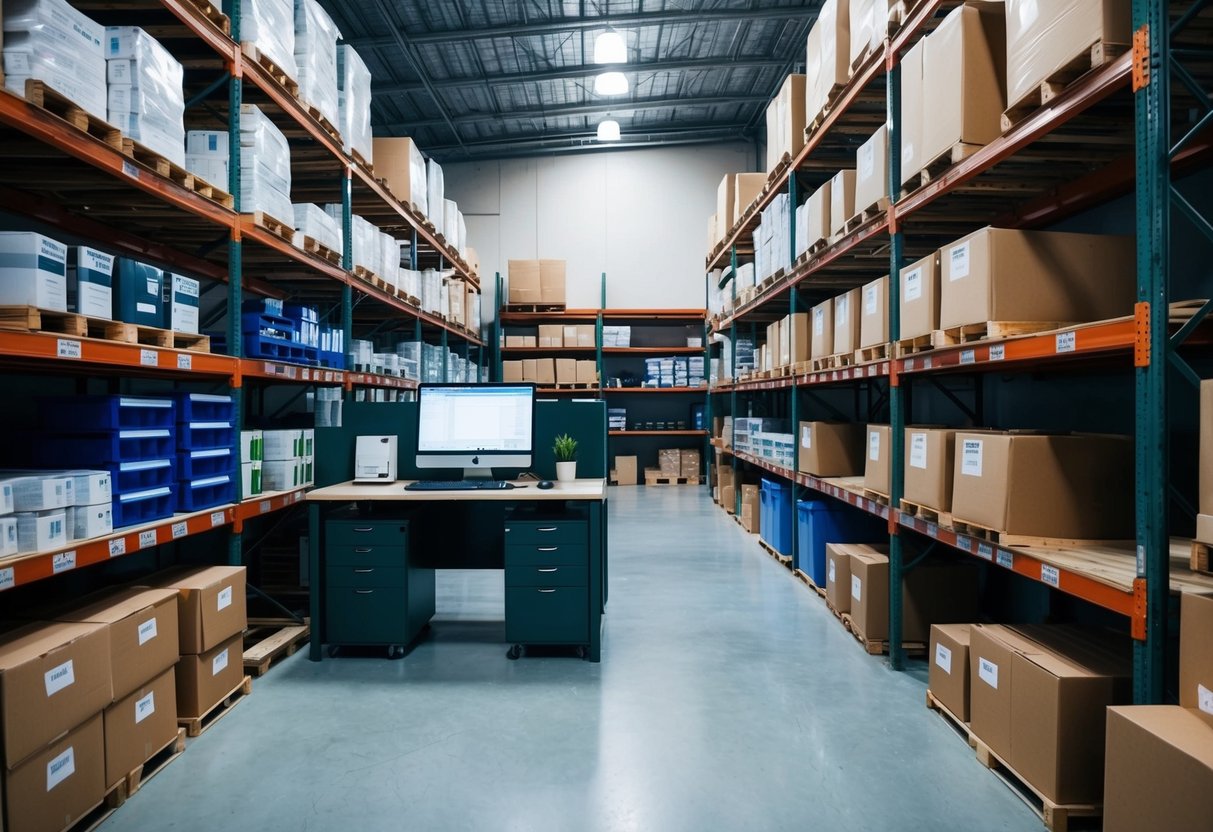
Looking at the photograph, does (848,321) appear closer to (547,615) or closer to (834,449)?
(834,449)

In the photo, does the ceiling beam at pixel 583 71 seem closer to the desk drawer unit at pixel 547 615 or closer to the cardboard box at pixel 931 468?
the cardboard box at pixel 931 468

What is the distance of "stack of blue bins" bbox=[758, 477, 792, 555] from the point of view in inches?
253

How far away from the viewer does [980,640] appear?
113 inches

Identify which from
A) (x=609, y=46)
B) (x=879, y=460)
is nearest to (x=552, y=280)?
(x=609, y=46)

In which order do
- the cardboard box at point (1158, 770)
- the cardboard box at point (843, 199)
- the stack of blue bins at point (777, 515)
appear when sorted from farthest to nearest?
the stack of blue bins at point (777, 515) → the cardboard box at point (843, 199) → the cardboard box at point (1158, 770)

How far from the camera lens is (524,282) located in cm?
1245

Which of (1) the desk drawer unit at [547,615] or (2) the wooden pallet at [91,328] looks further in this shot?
(1) the desk drawer unit at [547,615]

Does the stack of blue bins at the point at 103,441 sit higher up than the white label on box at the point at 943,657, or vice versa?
the stack of blue bins at the point at 103,441

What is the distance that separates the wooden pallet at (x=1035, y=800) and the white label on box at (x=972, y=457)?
43.4 inches

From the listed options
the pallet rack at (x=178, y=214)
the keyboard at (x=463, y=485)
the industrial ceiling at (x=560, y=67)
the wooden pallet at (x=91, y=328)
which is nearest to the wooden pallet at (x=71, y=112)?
the pallet rack at (x=178, y=214)

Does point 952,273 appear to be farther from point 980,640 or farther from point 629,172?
point 629,172

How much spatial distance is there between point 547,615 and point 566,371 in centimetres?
863

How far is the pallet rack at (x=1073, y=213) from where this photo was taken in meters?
2.11

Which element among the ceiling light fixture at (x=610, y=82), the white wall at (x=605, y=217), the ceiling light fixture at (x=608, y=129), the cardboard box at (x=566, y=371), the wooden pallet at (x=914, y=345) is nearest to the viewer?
the wooden pallet at (x=914, y=345)
